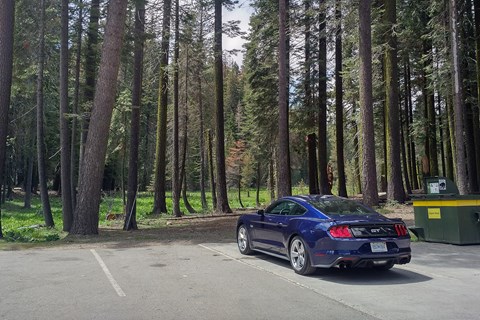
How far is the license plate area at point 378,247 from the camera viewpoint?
7824 millimetres

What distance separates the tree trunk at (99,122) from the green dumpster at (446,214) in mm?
9941

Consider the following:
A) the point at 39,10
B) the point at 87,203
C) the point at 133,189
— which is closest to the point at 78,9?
the point at 39,10

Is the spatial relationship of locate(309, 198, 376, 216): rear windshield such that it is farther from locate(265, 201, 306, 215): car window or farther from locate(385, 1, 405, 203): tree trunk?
locate(385, 1, 405, 203): tree trunk

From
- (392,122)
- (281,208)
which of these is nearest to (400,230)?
(281,208)

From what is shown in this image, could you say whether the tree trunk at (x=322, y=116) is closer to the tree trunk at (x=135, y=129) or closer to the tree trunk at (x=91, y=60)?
the tree trunk at (x=135, y=129)

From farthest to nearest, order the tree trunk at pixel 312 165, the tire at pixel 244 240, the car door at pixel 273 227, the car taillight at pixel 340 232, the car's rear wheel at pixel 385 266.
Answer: the tree trunk at pixel 312 165 < the tire at pixel 244 240 < the car door at pixel 273 227 < the car's rear wheel at pixel 385 266 < the car taillight at pixel 340 232

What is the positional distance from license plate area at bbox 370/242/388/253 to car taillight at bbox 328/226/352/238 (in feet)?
1.39

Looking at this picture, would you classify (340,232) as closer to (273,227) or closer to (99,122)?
(273,227)

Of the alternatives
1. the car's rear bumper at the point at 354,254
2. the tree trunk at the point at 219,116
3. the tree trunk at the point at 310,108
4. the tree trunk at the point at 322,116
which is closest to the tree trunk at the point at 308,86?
the tree trunk at the point at 310,108

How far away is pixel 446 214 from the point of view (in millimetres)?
11891

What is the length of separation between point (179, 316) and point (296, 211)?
384 centimetres

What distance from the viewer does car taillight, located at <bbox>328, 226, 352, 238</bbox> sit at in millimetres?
7820

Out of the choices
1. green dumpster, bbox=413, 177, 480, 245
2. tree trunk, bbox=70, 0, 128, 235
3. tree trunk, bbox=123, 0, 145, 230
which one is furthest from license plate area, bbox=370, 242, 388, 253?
tree trunk, bbox=123, 0, 145, 230

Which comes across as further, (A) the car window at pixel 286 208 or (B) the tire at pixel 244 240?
(B) the tire at pixel 244 240
